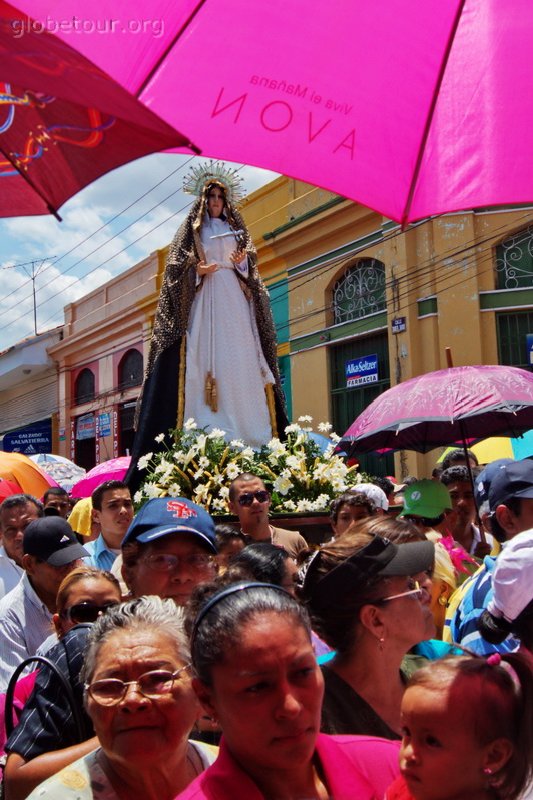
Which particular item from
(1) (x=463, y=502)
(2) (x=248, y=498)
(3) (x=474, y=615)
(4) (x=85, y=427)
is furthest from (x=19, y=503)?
(4) (x=85, y=427)

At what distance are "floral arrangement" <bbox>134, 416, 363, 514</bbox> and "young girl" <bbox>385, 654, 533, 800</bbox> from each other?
15.0 feet

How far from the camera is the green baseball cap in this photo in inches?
203

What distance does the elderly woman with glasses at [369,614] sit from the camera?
238cm

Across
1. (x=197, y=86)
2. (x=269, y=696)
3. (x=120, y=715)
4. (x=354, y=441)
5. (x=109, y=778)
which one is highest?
(x=197, y=86)

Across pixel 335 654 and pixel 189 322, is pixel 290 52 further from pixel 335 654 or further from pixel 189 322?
pixel 189 322

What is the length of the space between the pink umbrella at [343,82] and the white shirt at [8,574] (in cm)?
310

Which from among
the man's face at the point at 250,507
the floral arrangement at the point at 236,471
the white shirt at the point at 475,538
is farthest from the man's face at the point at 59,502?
the white shirt at the point at 475,538

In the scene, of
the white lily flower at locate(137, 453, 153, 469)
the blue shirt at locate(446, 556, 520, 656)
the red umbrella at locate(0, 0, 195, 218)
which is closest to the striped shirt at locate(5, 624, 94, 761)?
the blue shirt at locate(446, 556, 520, 656)

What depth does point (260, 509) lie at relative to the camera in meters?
5.18

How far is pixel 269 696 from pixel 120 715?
50 centimetres

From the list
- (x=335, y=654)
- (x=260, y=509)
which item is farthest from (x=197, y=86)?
(x=260, y=509)

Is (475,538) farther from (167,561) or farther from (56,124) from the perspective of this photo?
(56,124)

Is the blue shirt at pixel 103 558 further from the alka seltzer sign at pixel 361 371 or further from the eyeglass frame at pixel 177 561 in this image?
the alka seltzer sign at pixel 361 371

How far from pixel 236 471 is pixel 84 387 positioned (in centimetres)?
2416
